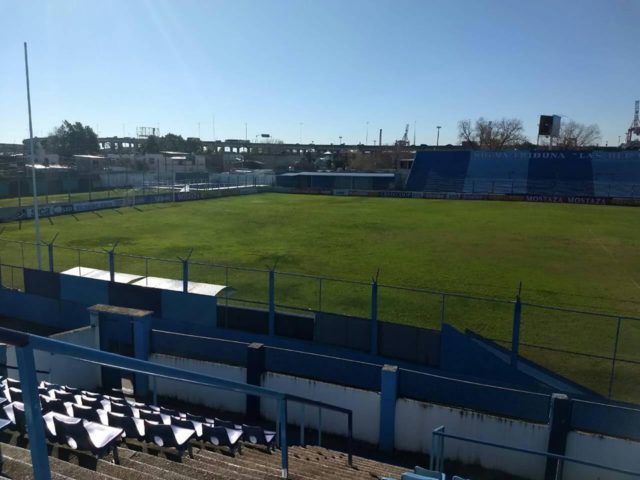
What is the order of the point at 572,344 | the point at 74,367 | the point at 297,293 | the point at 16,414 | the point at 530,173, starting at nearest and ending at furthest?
the point at 16,414
the point at 74,367
the point at 572,344
the point at 297,293
the point at 530,173

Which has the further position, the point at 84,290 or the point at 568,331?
the point at 84,290

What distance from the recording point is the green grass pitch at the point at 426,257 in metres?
16.0

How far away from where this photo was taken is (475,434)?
9.46 m

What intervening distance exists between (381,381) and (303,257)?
15.9m

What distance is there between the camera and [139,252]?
87.0ft

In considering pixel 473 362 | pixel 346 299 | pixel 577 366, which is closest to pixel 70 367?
pixel 473 362

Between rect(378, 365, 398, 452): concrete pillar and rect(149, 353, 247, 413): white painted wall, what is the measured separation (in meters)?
2.98

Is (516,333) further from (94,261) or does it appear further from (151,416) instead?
(94,261)

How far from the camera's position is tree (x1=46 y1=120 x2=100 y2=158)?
388ft

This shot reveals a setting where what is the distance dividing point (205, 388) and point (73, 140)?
405ft

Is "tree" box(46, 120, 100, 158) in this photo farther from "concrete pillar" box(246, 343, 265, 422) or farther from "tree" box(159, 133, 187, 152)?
"concrete pillar" box(246, 343, 265, 422)

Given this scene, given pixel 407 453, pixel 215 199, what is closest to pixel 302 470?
pixel 407 453

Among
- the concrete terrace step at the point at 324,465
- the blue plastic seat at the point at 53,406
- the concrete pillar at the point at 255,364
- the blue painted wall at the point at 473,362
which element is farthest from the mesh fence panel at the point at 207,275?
the blue plastic seat at the point at 53,406

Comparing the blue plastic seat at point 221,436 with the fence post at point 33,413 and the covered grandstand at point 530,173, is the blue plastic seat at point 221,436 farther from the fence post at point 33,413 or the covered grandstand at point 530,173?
the covered grandstand at point 530,173
